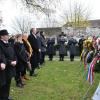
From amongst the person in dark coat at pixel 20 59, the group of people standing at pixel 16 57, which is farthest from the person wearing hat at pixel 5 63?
A: the person in dark coat at pixel 20 59

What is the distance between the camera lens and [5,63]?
993cm

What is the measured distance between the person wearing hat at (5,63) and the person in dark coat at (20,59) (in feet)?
9.75

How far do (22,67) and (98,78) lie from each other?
3.26 metres

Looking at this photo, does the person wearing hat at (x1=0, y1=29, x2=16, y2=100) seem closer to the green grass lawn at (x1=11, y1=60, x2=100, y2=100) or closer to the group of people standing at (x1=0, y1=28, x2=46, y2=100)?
the group of people standing at (x1=0, y1=28, x2=46, y2=100)

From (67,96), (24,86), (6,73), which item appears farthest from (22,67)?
(6,73)

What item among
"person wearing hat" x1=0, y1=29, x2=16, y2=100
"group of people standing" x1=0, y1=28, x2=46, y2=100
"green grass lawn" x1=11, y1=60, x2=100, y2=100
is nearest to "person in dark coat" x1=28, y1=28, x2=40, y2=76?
"group of people standing" x1=0, y1=28, x2=46, y2=100

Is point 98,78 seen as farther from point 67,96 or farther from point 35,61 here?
point 67,96

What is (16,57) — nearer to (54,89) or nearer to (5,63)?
(5,63)

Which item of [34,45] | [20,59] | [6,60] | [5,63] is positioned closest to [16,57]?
[6,60]

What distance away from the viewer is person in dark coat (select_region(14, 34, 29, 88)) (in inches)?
528

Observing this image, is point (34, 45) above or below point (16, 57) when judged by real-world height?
below

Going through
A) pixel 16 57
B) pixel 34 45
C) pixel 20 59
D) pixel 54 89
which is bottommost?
pixel 54 89

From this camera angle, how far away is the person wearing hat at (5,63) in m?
9.99

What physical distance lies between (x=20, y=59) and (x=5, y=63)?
3.77m
